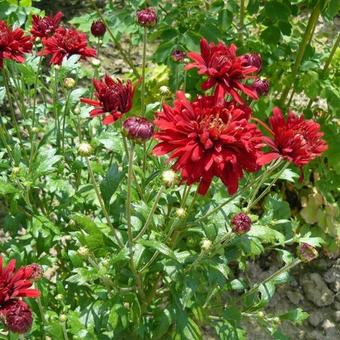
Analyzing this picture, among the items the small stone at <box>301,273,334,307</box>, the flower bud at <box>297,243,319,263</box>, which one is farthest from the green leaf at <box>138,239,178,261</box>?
the small stone at <box>301,273,334,307</box>

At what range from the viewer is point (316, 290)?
307 centimetres

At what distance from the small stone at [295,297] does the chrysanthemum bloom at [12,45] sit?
1.91m

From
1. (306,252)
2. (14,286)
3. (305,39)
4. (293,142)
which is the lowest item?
(306,252)

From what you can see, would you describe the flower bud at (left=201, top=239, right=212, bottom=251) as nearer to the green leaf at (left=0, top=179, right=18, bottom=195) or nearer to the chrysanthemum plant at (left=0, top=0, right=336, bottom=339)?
the chrysanthemum plant at (left=0, top=0, right=336, bottom=339)

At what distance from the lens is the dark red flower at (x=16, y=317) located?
1.38m

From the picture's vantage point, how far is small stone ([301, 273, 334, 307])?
3031 millimetres

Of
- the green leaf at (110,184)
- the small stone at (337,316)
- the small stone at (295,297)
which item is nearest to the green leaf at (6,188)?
the green leaf at (110,184)

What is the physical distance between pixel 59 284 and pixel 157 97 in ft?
4.67

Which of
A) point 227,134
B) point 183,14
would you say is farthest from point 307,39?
point 227,134

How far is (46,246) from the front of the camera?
2053 mm

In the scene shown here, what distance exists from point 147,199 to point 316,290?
150 centimetres

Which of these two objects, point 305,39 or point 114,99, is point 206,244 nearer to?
point 114,99

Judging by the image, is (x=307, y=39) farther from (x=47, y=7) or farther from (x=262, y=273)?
(x=47, y=7)

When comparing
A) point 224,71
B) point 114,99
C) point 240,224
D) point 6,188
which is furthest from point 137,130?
point 6,188
